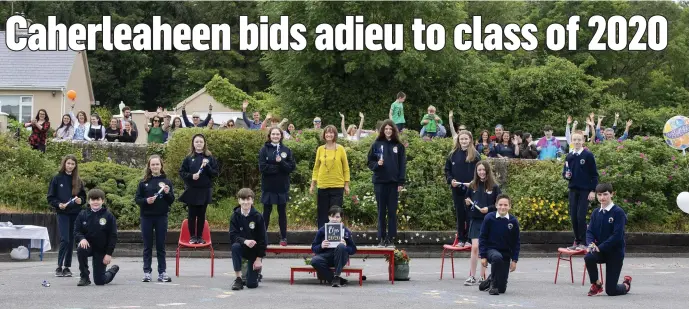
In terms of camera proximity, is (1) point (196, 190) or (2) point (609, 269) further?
(1) point (196, 190)

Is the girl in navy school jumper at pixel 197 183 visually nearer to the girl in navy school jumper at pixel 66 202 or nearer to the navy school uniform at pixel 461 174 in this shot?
the girl in navy school jumper at pixel 66 202

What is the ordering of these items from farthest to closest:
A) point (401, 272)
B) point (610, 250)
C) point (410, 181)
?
point (410, 181), point (401, 272), point (610, 250)

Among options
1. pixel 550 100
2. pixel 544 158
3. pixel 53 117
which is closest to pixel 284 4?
pixel 550 100

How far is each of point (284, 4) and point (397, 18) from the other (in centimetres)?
413

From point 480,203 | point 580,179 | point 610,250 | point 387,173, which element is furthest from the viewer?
A: point 387,173

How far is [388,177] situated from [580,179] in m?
2.80

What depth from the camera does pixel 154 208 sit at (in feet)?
53.3

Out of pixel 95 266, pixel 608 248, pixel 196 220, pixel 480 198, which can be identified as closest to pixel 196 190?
pixel 196 220

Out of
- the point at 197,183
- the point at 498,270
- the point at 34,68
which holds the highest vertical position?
the point at 34,68

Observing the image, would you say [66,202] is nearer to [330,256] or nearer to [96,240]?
[96,240]

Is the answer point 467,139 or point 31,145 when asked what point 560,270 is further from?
point 31,145

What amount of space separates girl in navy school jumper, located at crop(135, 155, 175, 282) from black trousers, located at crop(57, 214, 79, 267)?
117 centimetres

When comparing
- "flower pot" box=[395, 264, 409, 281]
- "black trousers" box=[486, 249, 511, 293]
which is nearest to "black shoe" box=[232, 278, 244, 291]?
"flower pot" box=[395, 264, 409, 281]

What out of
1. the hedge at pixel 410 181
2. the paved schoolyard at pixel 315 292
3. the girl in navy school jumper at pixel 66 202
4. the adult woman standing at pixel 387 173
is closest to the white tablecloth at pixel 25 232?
the paved schoolyard at pixel 315 292
